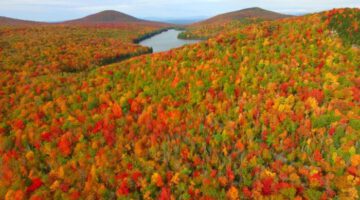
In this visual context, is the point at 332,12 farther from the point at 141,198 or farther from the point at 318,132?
the point at 141,198

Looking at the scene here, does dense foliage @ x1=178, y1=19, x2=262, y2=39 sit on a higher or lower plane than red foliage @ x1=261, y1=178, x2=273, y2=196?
higher

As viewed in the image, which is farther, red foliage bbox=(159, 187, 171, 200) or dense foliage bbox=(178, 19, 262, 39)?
dense foliage bbox=(178, 19, 262, 39)

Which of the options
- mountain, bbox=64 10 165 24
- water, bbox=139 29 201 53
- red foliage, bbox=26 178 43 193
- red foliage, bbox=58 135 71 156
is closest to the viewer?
red foliage, bbox=26 178 43 193

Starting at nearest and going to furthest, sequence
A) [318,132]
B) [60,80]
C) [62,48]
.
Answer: [318,132] < [60,80] < [62,48]

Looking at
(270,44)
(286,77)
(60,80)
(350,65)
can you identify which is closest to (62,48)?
(60,80)

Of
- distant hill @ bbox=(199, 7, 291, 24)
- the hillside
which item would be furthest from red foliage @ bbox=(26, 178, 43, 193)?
distant hill @ bbox=(199, 7, 291, 24)

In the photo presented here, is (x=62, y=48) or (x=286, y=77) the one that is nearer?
(x=286, y=77)

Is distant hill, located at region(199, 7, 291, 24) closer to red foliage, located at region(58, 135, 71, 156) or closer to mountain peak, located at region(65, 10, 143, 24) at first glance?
mountain peak, located at region(65, 10, 143, 24)

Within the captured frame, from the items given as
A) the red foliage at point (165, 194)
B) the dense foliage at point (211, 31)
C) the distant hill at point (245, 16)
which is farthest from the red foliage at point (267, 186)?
the distant hill at point (245, 16)
